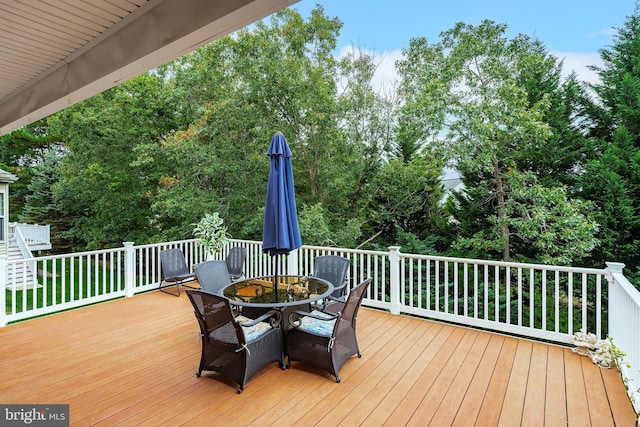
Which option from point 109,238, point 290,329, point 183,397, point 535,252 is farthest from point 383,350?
point 109,238

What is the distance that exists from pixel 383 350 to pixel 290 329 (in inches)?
45.1

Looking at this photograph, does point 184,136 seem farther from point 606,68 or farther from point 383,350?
point 606,68

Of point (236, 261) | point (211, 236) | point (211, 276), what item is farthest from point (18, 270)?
point (211, 276)

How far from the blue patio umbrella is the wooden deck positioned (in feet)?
4.20

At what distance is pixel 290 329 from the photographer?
341 cm

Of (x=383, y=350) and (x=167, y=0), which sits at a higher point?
(x=167, y=0)

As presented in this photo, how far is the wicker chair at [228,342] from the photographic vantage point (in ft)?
9.48

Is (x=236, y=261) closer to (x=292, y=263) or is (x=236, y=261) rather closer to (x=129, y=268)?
(x=292, y=263)

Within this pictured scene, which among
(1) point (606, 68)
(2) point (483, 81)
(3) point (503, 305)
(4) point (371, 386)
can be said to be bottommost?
(3) point (503, 305)

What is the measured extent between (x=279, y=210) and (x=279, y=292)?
93 cm

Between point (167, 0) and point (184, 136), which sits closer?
point (167, 0)

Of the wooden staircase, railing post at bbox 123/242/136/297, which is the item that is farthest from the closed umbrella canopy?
the wooden staircase

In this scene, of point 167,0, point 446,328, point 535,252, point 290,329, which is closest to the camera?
point 167,0

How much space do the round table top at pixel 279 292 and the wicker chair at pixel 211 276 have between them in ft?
1.19
